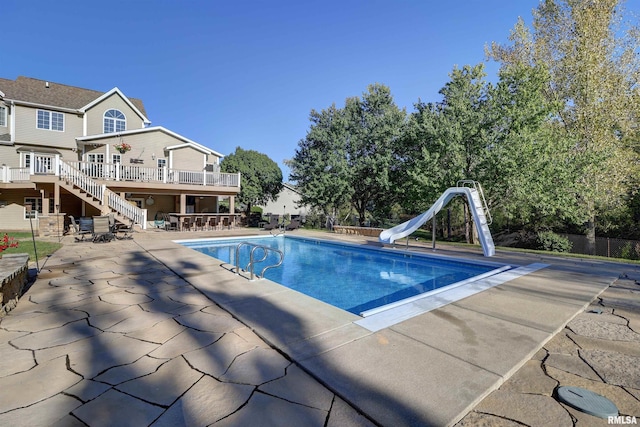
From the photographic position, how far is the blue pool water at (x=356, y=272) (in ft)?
21.8

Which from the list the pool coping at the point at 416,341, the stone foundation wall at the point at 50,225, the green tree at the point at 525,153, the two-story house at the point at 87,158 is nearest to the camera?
the pool coping at the point at 416,341

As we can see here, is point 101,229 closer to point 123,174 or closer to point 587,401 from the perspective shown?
point 123,174

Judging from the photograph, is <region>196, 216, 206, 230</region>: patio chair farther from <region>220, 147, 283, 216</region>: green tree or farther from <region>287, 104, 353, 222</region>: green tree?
<region>220, 147, 283, 216</region>: green tree

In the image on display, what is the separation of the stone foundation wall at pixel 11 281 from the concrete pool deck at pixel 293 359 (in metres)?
0.17

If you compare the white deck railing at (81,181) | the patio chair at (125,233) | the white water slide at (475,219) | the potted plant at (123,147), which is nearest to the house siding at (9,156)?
the potted plant at (123,147)

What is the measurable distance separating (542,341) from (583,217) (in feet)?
52.9

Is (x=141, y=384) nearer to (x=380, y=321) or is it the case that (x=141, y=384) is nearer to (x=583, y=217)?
(x=380, y=321)

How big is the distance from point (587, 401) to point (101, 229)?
13276 millimetres

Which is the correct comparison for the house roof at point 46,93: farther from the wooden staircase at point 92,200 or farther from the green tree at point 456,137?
the green tree at point 456,137

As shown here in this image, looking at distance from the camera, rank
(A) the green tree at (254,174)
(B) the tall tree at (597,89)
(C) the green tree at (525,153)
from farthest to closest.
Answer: (A) the green tree at (254,174), (B) the tall tree at (597,89), (C) the green tree at (525,153)

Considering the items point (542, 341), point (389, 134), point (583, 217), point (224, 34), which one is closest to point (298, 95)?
point (224, 34)

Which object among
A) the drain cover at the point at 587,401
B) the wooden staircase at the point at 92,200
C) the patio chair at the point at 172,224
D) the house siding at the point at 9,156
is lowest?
the drain cover at the point at 587,401

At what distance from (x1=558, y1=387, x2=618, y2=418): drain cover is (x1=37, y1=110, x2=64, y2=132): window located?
24637 mm

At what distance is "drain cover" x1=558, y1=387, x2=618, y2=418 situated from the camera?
7.02 feet
